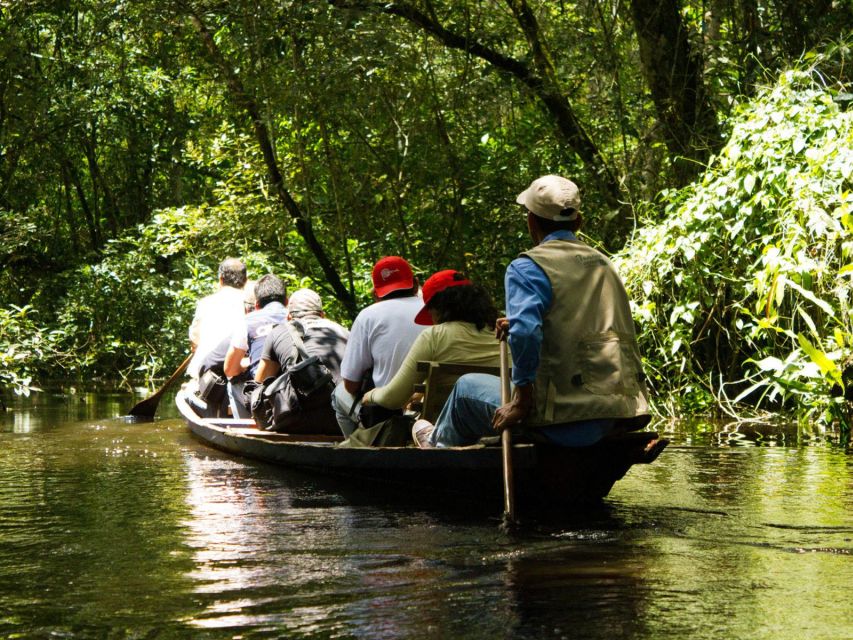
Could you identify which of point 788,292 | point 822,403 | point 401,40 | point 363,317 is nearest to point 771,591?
point 363,317

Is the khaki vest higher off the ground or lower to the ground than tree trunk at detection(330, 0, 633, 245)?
lower

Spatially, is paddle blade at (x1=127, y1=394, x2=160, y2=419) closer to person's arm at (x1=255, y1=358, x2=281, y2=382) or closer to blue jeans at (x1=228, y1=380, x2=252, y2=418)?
blue jeans at (x1=228, y1=380, x2=252, y2=418)

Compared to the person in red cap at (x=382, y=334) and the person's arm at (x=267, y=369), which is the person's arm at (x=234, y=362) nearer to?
the person's arm at (x=267, y=369)

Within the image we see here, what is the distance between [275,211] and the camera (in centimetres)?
1494

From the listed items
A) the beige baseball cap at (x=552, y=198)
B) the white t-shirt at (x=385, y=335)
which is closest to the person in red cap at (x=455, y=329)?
the white t-shirt at (x=385, y=335)

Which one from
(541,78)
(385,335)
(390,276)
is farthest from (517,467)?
(541,78)

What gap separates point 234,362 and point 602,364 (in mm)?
4460

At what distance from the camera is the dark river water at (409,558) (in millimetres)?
3615

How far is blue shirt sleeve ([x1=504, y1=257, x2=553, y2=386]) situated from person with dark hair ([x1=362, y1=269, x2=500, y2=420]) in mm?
910

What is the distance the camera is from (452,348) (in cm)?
597

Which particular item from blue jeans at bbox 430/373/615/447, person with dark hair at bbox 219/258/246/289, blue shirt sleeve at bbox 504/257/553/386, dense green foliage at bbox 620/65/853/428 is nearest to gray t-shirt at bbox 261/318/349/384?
person with dark hair at bbox 219/258/246/289

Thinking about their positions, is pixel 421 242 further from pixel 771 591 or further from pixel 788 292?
pixel 771 591

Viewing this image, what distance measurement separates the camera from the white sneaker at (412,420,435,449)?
20.0ft

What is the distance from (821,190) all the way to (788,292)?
0.95m
